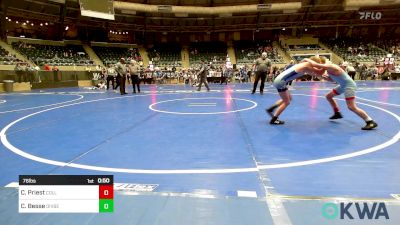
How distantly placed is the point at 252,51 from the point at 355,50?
11466mm

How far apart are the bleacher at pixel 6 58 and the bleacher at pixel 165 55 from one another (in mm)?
13707

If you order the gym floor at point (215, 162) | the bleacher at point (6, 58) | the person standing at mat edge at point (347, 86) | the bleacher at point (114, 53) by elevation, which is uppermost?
the bleacher at point (114, 53)

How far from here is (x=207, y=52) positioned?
1469 inches

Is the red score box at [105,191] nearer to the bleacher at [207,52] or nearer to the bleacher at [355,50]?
the bleacher at [207,52]

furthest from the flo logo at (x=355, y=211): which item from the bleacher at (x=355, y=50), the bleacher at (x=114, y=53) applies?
the bleacher at (x=355, y=50)

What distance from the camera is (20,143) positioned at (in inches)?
192

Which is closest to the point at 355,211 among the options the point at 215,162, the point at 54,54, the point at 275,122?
the point at 215,162

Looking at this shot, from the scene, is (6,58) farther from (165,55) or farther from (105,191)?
(105,191)

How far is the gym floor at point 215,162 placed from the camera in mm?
2434

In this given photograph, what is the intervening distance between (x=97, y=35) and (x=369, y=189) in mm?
37850

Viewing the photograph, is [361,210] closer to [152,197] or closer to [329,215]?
[329,215]

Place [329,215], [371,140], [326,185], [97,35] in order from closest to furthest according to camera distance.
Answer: [329,215], [326,185], [371,140], [97,35]

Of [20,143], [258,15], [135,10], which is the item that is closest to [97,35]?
[135,10]

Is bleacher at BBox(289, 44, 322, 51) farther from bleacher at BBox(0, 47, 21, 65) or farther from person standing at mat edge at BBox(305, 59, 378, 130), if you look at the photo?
person standing at mat edge at BBox(305, 59, 378, 130)
